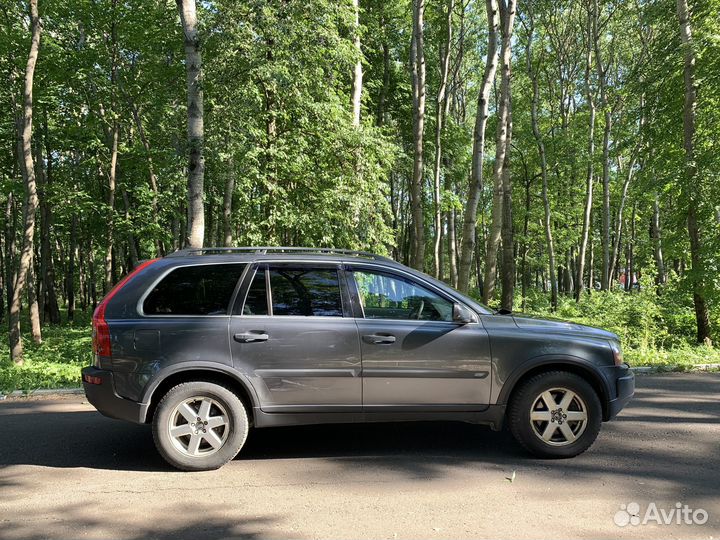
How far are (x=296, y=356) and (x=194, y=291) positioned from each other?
107cm

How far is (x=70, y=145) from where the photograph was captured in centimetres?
2009

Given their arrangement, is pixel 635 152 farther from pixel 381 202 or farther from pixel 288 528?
pixel 288 528

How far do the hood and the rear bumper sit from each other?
335 cm

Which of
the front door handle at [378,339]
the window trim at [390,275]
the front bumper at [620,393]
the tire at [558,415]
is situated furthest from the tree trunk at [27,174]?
the front bumper at [620,393]

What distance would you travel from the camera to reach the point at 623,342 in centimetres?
1148

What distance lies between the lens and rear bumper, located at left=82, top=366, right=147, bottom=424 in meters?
4.26

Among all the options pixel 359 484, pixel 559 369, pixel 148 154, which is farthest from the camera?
pixel 148 154

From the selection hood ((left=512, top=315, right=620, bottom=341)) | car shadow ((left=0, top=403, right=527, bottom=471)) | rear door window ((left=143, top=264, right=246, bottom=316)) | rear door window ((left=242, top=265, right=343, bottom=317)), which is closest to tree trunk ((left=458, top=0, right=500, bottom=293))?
car shadow ((left=0, top=403, right=527, bottom=471))

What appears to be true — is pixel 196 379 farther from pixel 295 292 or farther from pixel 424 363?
pixel 424 363

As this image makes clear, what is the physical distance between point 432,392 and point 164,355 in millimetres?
2277

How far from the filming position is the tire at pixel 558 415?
449cm

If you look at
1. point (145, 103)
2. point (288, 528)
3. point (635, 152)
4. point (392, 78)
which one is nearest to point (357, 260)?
point (288, 528)

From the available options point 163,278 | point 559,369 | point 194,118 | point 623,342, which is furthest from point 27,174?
point 623,342

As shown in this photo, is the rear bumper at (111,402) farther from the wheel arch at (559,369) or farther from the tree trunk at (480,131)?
the tree trunk at (480,131)
